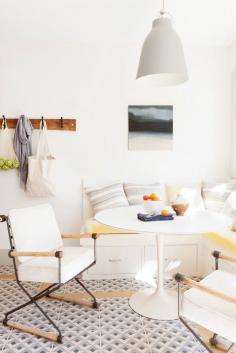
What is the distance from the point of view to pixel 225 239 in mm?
2963

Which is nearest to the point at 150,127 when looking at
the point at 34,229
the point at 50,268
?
the point at 34,229

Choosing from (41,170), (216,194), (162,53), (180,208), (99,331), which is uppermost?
(162,53)

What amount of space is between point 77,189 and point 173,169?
1.26 m

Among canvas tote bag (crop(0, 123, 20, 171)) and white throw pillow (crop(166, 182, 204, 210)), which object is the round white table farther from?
canvas tote bag (crop(0, 123, 20, 171))

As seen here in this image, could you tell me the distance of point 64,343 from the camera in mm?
2252

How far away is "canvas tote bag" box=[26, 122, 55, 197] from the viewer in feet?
12.8

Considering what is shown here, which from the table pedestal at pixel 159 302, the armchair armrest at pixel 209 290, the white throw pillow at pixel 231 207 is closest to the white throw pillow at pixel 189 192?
the white throw pillow at pixel 231 207

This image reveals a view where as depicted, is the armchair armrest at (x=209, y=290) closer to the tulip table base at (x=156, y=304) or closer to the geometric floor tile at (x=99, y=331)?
the geometric floor tile at (x=99, y=331)

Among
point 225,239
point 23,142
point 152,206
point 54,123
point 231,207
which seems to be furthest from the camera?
point 54,123

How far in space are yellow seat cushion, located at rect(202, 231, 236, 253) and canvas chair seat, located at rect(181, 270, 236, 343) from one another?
36.8 inches

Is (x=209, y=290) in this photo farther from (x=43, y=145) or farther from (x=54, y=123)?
(x=54, y=123)

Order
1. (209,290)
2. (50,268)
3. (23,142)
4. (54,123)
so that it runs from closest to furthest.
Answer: (209,290) → (50,268) → (23,142) → (54,123)

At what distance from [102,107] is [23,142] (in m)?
1.06

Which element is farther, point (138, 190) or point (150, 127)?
point (150, 127)
